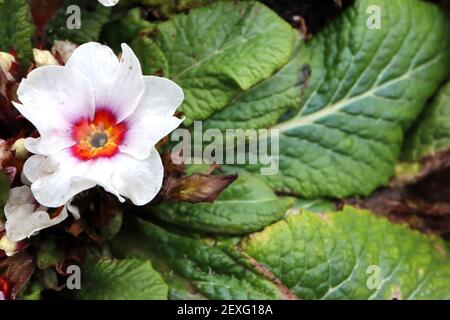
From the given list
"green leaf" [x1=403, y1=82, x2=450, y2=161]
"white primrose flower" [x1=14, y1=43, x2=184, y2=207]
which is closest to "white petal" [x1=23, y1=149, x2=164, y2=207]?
"white primrose flower" [x1=14, y1=43, x2=184, y2=207]

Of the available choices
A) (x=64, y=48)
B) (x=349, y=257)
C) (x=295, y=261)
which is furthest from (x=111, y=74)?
(x=349, y=257)

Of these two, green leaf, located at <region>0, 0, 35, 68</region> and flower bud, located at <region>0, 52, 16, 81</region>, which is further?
green leaf, located at <region>0, 0, 35, 68</region>

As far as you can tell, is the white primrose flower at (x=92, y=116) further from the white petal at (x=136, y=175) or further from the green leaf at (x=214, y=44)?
the green leaf at (x=214, y=44)

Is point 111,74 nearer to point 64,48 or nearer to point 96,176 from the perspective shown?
point 96,176

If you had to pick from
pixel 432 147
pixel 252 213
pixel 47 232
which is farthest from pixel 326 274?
pixel 47 232

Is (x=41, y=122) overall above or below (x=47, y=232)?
above

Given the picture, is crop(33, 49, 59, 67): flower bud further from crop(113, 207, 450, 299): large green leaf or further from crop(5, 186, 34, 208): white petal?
→ crop(113, 207, 450, 299): large green leaf

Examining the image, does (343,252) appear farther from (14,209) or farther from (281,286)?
(14,209)

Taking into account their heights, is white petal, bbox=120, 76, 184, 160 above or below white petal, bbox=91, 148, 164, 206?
above
